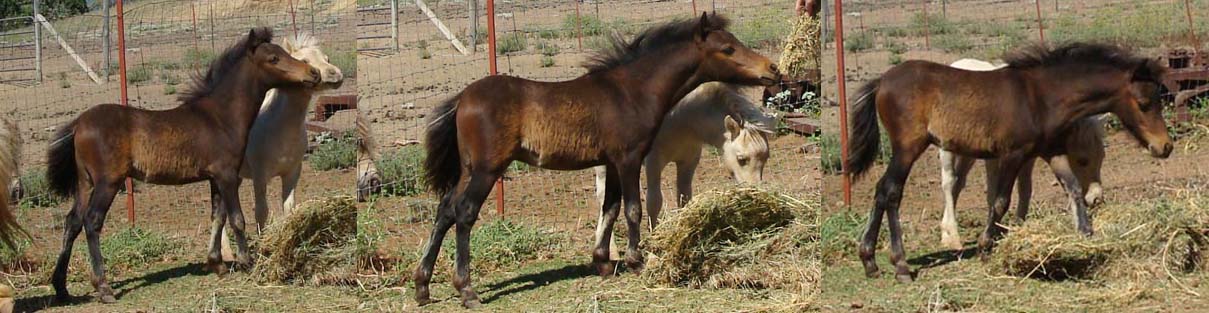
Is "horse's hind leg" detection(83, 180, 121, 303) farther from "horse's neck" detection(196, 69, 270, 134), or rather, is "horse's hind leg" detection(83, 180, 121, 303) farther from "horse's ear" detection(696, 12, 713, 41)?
"horse's ear" detection(696, 12, 713, 41)

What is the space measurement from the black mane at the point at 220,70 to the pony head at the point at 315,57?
4.9 inches

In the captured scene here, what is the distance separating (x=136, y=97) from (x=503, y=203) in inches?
76.0

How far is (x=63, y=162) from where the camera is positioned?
5.93m

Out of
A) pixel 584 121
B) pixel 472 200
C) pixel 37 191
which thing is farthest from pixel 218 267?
pixel 584 121

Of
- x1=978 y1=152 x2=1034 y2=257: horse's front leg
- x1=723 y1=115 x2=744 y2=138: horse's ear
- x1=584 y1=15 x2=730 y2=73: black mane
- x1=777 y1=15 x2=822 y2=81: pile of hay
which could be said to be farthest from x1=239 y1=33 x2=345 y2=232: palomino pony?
x1=978 y1=152 x2=1034 y2=257: horse's front leg

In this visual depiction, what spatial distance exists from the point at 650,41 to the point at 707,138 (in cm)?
84

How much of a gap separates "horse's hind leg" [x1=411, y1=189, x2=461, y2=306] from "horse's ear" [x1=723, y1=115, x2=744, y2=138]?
5.10 feet

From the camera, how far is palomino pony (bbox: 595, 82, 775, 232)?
6.21 metres

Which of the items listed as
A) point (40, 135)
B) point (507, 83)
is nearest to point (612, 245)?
point (507, 83)

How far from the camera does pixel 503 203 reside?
662 centimetres

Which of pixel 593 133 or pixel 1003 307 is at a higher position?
pixel 593 133

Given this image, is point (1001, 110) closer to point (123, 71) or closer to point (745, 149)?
point (745, 149)

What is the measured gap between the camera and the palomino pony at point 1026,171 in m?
5.33

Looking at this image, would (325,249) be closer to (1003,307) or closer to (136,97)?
(136,97)
